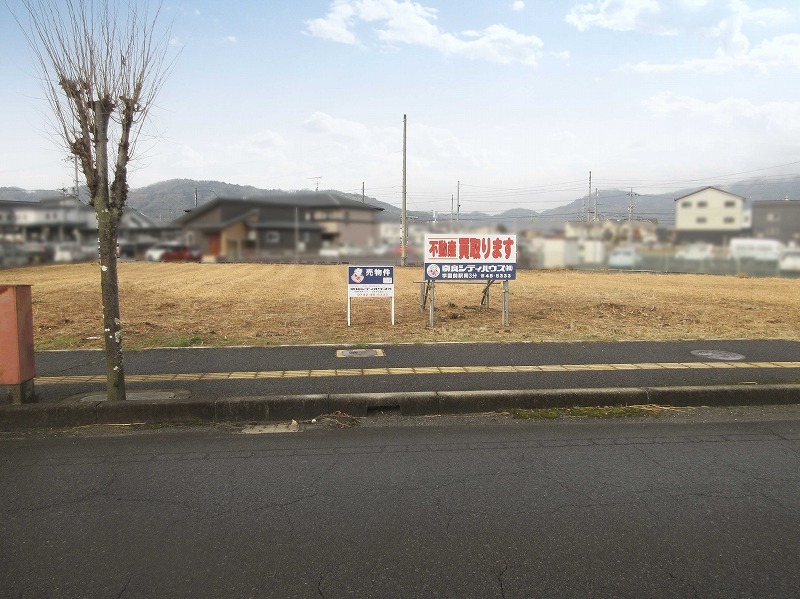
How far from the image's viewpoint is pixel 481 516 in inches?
127

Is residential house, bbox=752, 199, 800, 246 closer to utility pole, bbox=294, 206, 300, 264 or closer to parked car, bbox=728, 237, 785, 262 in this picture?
parked car, bbox=728, 237, 785, 262

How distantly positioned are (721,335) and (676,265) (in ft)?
77.6

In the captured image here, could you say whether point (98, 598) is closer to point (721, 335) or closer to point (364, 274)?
point (364, 274)

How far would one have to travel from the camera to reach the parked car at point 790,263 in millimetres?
27172

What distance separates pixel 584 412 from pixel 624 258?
2915 centimetres

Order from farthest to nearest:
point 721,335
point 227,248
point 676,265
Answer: point 676,265, point 227,248, point 721,335

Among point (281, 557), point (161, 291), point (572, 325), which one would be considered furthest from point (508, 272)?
point (161, 291)

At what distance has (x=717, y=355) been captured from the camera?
7.54 meters

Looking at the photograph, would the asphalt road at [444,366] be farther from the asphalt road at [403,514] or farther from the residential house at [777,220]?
the residential house at [777,220]

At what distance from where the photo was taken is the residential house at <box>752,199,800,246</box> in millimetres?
25500

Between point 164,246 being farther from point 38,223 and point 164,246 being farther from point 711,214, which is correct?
point 711,214

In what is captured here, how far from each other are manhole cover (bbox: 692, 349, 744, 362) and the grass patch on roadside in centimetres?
245

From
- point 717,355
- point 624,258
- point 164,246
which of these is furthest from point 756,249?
point 164,246

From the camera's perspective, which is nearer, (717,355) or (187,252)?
(717,355)
